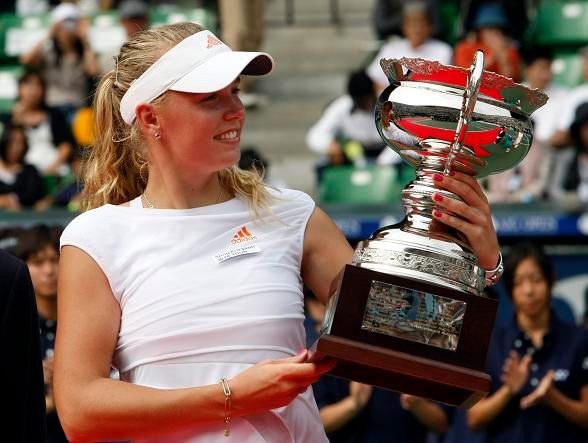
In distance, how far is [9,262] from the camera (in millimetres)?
1924

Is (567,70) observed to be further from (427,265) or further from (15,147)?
(427,265)

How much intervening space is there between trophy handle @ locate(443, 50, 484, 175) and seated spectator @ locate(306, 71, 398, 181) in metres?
5.65

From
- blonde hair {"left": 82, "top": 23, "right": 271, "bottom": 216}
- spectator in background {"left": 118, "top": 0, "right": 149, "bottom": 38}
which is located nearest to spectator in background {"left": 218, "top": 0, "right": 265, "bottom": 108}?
spectator in background {"left": 118, "top": 0, "right": 149, "bottom": 38}

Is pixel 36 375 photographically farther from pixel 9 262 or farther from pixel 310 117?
pixel 310 117

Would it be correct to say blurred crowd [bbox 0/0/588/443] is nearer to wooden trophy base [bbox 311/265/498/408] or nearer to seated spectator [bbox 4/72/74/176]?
seated spectator [bbox 4/72/74/176]

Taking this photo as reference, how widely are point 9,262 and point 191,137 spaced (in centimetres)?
70

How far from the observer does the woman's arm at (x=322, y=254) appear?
268 centimetres

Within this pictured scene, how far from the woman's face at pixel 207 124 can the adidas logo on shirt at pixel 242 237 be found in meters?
0.14

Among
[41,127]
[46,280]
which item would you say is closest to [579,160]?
[46,280]

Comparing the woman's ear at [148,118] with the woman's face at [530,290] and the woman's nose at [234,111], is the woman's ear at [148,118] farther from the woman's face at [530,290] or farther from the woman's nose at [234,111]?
the woman's face at [530,290]

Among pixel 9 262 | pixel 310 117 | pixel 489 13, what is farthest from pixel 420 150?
pixel 310 117

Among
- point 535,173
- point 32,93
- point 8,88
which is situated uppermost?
point 535,173

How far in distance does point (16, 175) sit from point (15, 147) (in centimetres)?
32

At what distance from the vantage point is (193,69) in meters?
2.54
